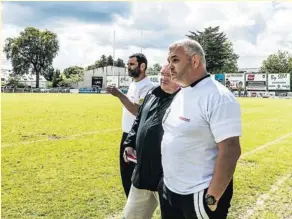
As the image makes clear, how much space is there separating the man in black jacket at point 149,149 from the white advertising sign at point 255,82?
7013 cm

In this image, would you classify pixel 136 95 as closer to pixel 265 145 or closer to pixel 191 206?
pixel 191 206

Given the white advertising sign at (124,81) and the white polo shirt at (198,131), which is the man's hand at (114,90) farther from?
the white advertising sign at (124,81)

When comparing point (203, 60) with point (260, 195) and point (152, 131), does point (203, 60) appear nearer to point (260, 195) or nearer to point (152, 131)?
point (152, 131)

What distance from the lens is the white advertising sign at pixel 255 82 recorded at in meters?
70.7

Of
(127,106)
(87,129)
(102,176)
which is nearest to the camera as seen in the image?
(127,106)

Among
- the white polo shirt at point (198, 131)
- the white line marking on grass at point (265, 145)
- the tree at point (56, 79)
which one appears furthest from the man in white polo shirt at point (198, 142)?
the tree at point (56, 79)

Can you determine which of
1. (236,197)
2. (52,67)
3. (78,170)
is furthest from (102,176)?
(52,67)

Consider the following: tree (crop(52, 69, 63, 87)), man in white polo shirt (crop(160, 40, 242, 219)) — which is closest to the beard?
man in white polo shirt (crop(160, 40, 242, 219))

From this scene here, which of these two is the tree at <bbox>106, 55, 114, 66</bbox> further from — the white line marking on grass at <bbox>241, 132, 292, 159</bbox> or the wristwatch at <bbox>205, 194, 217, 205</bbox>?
the wristwatch at <bbox>205, 194, 217, 205</bbox>

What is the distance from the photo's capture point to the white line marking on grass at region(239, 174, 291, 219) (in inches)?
202

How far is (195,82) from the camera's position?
267 cm

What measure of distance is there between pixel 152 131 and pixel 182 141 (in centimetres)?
68

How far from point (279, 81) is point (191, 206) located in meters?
71.1

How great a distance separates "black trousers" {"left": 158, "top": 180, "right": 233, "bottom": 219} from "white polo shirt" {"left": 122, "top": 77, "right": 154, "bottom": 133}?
75.3 inches
